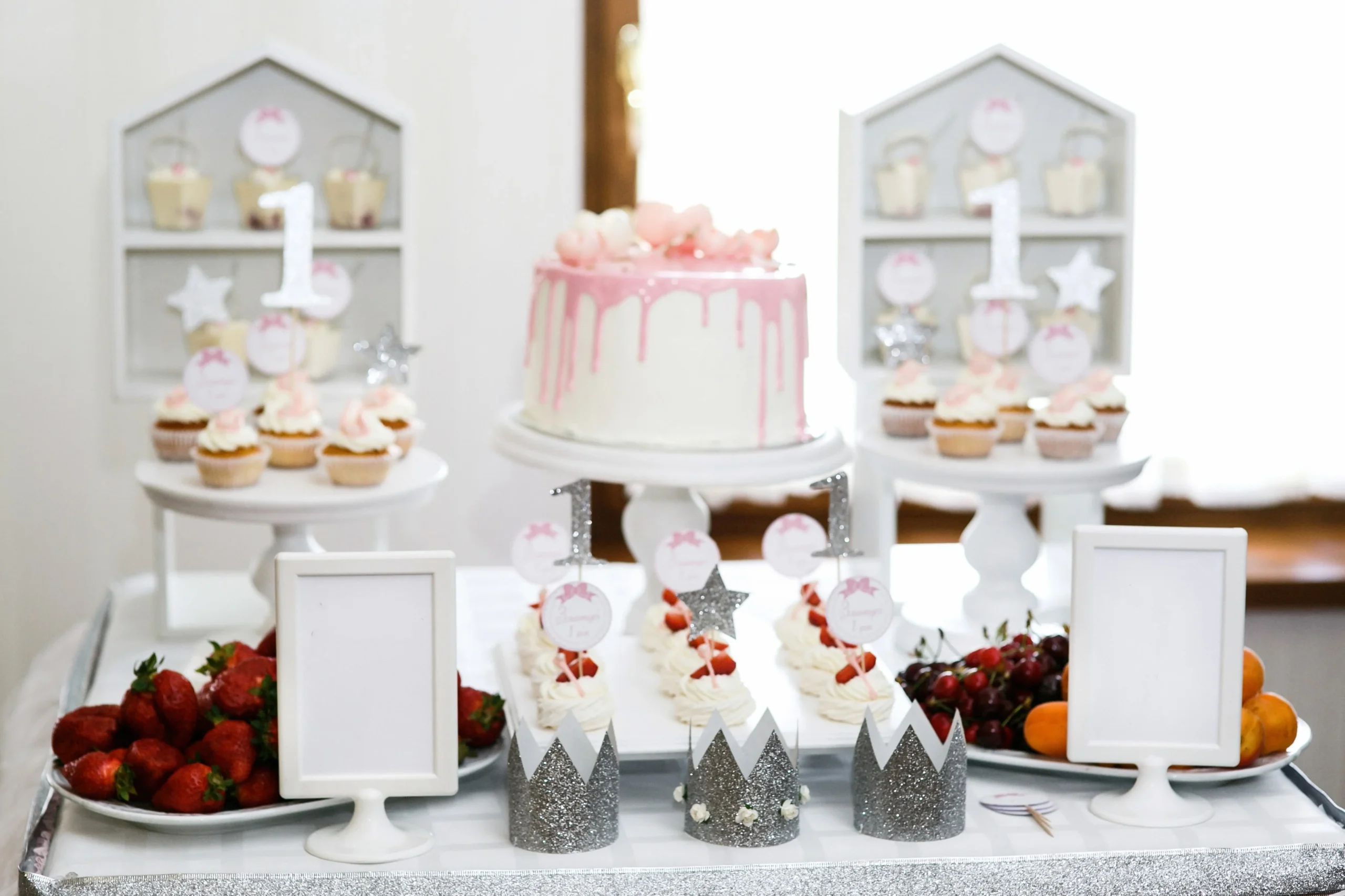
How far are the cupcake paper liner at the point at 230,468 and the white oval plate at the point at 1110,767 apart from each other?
37.3 inches

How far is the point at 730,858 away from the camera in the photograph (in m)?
1.27

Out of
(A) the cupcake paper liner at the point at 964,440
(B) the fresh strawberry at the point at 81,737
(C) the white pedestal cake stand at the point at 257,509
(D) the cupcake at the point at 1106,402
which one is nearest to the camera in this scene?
(B) the fresh strawberry at the point at 81,737

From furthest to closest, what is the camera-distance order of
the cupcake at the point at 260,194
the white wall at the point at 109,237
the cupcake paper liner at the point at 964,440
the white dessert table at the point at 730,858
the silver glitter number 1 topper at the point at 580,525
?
1. the white wall at the point at 109,237
2. the cupcake at the point at 260,194
3. the cupcake paper liner at the point at 964,440
4. the silver glitter number 1 topper at the point at 580,525
5. the white dessert table at the point at 730,858

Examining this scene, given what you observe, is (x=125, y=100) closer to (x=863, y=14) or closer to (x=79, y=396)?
(x=79, y=396)

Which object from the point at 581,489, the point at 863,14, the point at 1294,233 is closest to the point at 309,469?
the point at 581,489

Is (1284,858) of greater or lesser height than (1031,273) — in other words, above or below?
below

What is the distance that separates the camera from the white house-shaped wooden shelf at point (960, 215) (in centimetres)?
220

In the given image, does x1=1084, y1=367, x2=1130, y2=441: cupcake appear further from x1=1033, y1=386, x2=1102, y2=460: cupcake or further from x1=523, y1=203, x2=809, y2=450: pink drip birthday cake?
x1=523, y1=203, x2=809, y2=450: pink drip birthday cake

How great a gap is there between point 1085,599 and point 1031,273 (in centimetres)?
113

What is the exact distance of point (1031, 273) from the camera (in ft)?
7.79

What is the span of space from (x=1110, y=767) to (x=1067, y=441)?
66cm

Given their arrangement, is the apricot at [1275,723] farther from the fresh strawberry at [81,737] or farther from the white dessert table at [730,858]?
the fresh strawberry at [81,737]

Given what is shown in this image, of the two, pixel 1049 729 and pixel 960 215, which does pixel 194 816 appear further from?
pixel 960 215

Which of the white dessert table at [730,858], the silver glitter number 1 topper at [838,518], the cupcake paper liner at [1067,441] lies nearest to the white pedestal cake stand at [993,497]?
the cupcake paper liner at [1067,441]
